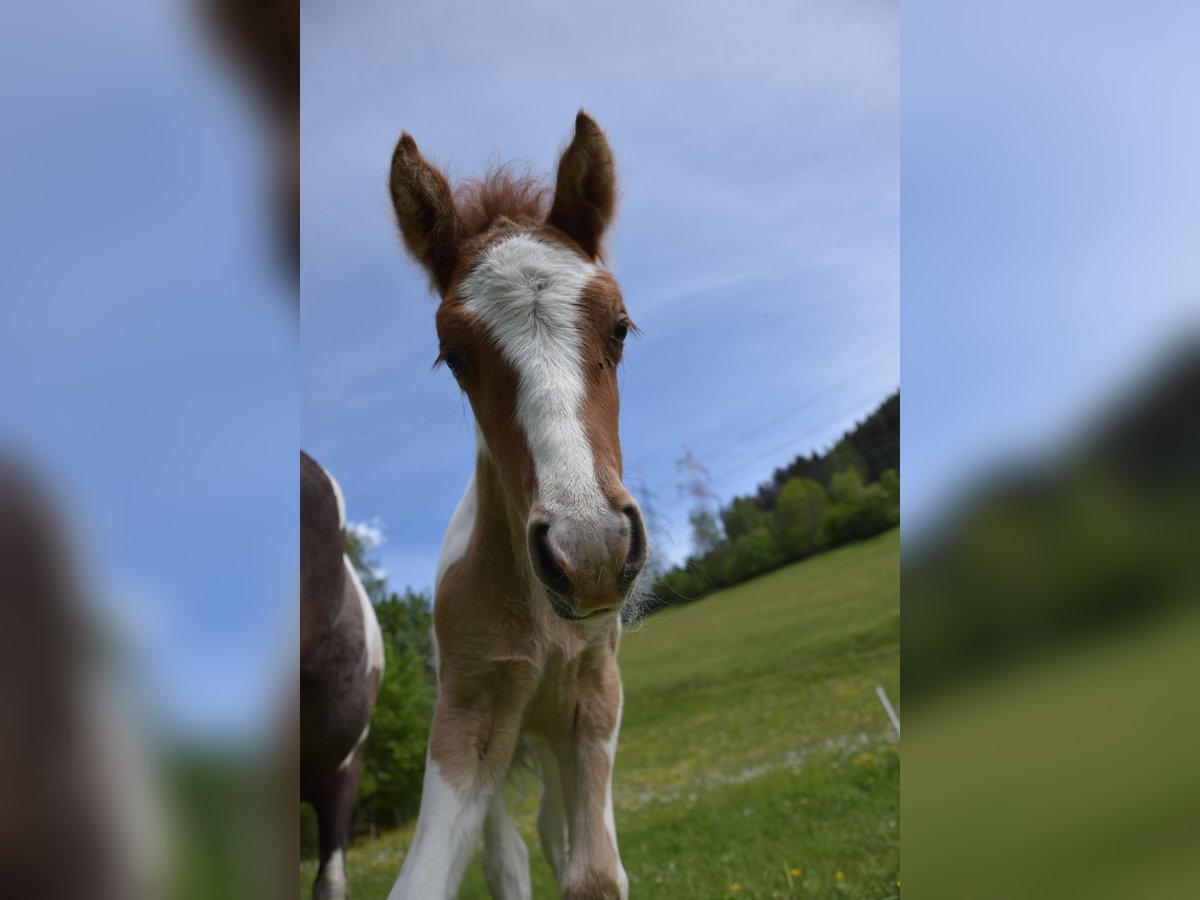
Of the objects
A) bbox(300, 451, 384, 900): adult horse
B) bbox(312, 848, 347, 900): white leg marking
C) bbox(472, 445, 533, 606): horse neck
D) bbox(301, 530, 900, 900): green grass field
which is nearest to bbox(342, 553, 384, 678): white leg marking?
bbox(300, 451, 384, 900): adult horse

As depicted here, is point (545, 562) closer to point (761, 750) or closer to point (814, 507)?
point (761, 750)

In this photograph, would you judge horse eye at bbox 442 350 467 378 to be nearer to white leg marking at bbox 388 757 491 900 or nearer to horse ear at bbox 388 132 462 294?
horse ear at bbox 388 132 462 294

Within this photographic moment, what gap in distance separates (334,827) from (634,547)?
242cm

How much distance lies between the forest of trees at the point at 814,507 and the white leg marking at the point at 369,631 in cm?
212

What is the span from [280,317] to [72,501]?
38 centimetres

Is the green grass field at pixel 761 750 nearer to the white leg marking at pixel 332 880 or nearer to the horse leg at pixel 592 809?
the white leg marking at pixel 332 880

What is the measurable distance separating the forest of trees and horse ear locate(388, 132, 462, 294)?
3.25 metres

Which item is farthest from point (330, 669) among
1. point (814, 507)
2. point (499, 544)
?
point (814, 507)

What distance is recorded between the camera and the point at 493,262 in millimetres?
1973

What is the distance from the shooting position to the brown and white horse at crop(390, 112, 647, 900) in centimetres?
163

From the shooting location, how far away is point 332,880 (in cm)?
324

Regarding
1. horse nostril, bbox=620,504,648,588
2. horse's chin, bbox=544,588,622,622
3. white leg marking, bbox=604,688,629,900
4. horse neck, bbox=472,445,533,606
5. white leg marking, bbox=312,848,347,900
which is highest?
horse nostril, bbox=620,504,648,588

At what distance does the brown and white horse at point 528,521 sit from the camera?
1626mm

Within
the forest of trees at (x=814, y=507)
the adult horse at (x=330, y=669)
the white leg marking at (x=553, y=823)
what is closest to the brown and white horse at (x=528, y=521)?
the white leg marking at (x=553, y=823)
